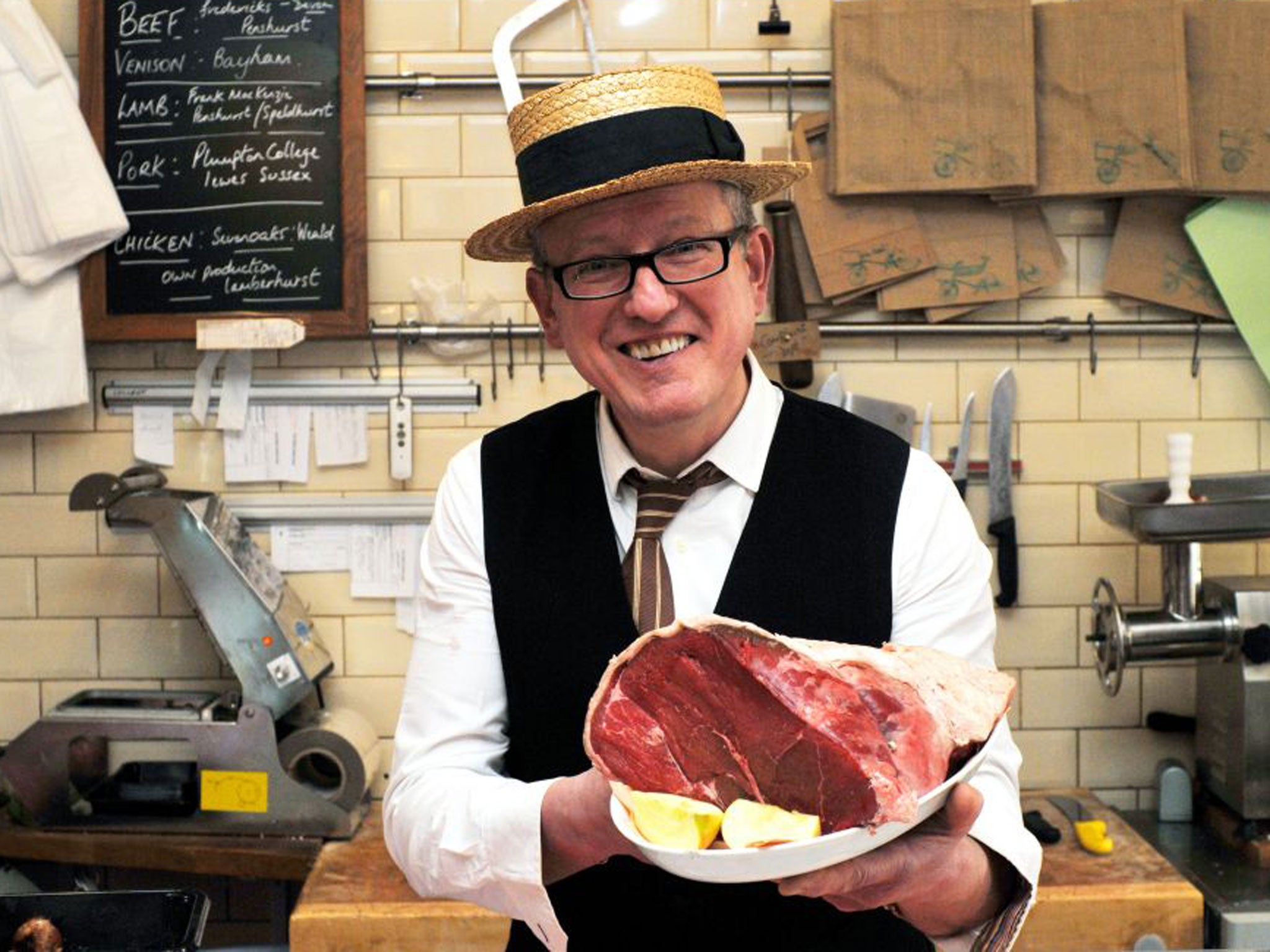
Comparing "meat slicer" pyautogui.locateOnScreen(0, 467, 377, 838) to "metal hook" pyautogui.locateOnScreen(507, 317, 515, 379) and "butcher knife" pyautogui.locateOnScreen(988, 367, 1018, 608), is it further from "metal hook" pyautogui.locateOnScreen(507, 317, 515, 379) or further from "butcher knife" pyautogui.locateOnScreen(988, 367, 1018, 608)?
"butcher knife" pyautogui.locateOnScreen(988, 367, 1018, 608)

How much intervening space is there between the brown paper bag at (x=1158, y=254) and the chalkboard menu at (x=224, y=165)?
5.07ft

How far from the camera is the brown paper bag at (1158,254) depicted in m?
2.96

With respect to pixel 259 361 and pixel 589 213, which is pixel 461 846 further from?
pixel 259 361

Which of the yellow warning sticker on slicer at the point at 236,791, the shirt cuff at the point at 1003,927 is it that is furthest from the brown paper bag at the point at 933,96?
the shirt cuff at the point at 1003,927

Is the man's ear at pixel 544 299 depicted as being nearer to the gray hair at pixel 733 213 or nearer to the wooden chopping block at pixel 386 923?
the gray hair at pixel 733 213

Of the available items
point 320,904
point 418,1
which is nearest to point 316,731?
point 320,904

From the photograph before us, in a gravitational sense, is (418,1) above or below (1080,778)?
above

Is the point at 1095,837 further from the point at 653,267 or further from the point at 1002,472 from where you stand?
the point at 653,267

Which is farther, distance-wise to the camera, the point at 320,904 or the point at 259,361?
the point at 259,361

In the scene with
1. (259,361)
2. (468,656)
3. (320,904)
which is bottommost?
(320,904)

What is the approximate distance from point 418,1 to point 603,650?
1.77 metres

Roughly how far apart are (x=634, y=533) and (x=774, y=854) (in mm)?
719

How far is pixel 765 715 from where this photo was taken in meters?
1.21

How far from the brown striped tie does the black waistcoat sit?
18 millimetres
